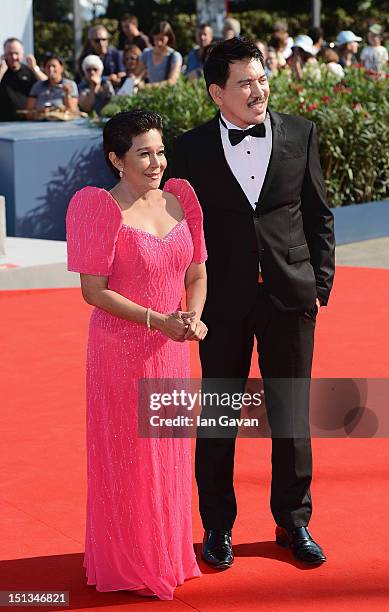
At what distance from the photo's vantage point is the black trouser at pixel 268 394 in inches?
178

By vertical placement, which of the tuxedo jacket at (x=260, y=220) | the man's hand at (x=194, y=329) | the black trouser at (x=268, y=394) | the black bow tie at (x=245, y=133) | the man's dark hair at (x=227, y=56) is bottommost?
the black trouser at (x=268, y=394)

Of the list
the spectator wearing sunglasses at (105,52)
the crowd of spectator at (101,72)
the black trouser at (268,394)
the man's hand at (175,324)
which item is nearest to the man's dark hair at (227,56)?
the black trouser at (268,394)

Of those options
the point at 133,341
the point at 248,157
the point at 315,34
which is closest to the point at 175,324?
the point at 133,341

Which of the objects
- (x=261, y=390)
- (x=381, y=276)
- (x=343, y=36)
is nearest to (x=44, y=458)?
(x=261, y=390)

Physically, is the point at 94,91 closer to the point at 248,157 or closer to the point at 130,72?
the point at 130,72

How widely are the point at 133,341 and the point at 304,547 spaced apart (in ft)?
3.52

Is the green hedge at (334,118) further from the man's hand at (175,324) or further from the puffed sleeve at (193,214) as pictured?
the man's hand at (175,324)

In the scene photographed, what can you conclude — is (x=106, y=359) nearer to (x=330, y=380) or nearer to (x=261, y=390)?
(x=261, y=390)

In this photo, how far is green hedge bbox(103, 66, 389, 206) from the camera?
1337 centimetres

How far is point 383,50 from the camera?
1798 centimetres

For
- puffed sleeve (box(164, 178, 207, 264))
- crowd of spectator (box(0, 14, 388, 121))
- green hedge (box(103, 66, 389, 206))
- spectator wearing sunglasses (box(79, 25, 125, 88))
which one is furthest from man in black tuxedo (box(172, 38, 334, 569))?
spectator wearing sunglasses (box(79, 25, 125, 88))

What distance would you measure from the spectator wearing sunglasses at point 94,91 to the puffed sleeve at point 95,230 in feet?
34.4

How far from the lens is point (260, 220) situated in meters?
4.46

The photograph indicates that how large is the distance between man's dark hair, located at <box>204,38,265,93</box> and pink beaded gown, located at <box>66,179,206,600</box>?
22.8 inches
